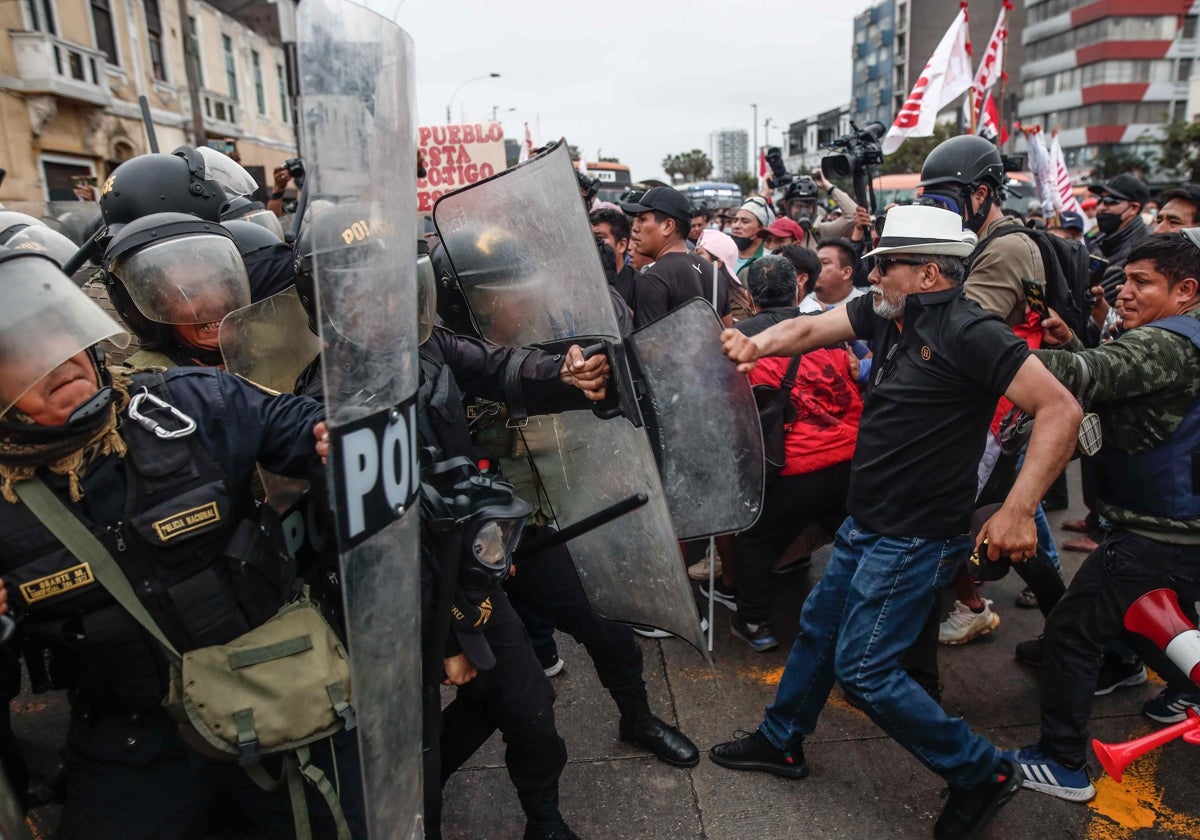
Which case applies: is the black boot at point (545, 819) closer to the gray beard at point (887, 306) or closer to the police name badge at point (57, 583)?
the police name badge at point (57, 583)

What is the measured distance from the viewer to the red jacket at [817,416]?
11.0 feet

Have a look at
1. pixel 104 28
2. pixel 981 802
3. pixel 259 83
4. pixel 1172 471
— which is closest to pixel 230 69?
pixel 259 83

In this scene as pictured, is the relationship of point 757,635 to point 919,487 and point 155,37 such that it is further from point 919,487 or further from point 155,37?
point 155,37

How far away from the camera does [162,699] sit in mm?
1643

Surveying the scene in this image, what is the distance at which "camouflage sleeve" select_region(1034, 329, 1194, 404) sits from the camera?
2.33 meters

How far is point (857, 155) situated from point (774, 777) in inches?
160

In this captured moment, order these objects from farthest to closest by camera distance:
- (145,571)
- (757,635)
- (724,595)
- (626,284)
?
(626,284), (724,595), (757,635), (145,571)

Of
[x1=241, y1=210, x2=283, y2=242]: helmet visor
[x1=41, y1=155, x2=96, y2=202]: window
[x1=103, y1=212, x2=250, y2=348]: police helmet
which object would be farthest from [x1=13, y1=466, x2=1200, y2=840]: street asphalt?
[x1=41, y1=155, x2=96, y2=202]: window

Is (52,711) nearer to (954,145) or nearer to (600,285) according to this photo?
(600,285)

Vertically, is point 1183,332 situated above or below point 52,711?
above

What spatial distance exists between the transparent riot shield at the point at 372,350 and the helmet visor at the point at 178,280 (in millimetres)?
1089

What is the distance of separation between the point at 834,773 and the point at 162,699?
6.94ft

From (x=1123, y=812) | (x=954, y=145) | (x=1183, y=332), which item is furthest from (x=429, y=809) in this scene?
(x=954, y=145)

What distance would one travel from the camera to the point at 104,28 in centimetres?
1936
